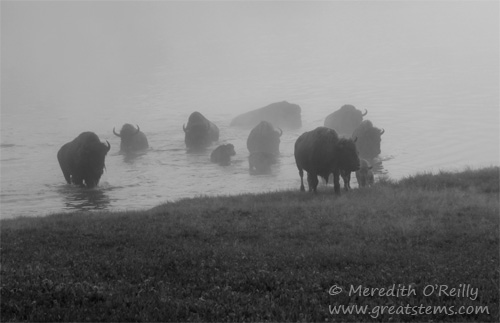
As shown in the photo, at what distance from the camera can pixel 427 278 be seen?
37.9 feet

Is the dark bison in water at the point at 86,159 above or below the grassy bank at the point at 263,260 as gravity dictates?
above

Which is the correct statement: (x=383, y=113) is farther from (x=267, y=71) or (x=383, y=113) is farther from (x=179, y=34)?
(x=179, y=34)

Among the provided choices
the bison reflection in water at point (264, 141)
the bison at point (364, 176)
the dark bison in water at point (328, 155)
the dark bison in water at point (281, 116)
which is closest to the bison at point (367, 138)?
the bison reflection in water at point (264, 141)

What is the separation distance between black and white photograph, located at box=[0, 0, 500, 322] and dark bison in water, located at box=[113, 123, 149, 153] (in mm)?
95

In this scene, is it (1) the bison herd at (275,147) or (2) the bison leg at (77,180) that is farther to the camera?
(2) the bison leg at (77,180)

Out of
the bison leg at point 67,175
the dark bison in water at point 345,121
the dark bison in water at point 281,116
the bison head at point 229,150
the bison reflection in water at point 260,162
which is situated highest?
the dark bison in water at point 281,116

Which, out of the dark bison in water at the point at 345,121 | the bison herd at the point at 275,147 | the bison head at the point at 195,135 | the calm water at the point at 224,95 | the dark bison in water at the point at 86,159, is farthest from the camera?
the bison head at the point at 195,135

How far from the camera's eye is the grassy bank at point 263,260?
32.9 ft

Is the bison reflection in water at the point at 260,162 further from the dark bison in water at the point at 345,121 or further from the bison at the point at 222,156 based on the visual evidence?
the dark bison in water at the point at 345,121

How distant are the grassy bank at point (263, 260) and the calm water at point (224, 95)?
1157 centimetres

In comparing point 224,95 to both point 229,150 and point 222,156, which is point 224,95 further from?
point 222,156

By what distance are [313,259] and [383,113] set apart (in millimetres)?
48261

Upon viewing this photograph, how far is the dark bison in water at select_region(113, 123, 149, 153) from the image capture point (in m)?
44.9

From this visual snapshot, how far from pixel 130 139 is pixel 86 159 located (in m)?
11.6
